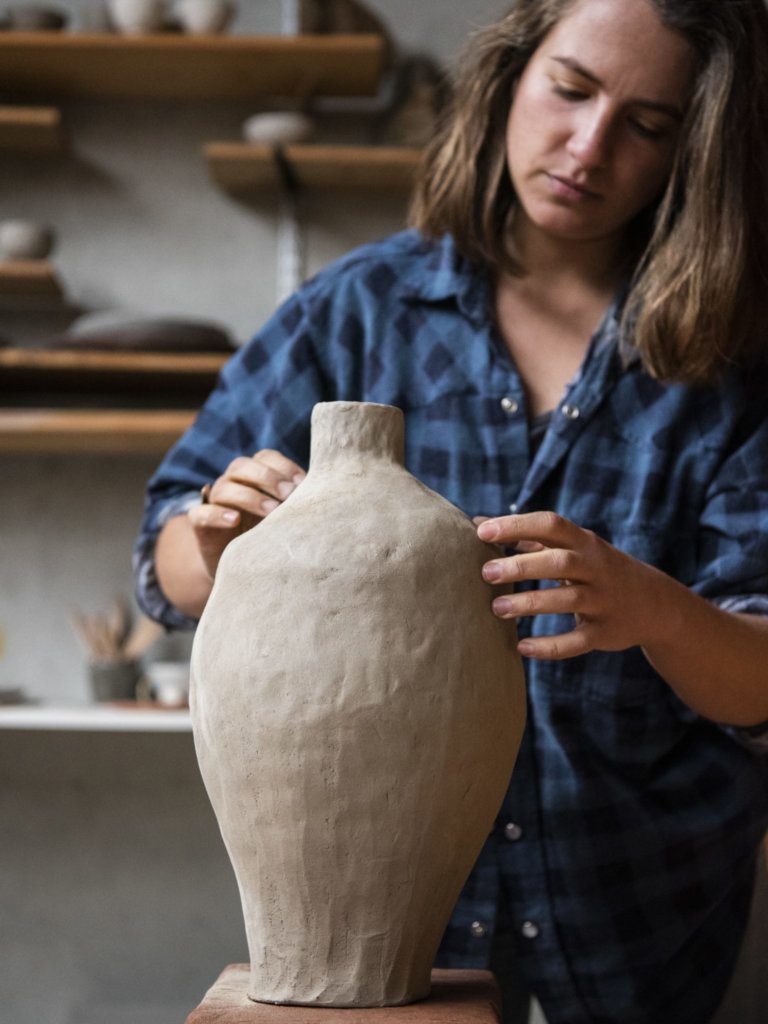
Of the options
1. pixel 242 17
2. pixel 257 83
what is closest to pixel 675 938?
pixel 257 83

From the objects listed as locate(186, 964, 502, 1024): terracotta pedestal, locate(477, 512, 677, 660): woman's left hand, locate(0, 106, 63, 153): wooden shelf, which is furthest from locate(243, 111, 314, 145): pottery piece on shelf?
locate(186, 964, 502, 1024): terracotta pedestal

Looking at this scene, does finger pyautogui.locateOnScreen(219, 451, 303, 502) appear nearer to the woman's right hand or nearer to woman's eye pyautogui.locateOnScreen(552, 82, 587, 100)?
the woman's right hand

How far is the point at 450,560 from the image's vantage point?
0.96 meters

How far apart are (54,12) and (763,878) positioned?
239cm

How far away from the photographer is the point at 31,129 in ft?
9.60

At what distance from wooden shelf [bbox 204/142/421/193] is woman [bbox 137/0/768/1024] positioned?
145 centimetres

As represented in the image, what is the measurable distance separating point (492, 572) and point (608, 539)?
41 centimetres

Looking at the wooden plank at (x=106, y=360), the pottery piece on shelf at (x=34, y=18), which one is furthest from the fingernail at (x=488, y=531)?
the pottery piece on shelf at (x=34, y=18)

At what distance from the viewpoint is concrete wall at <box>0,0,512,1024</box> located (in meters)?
2.98

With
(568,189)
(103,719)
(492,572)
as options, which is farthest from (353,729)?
(103,719)

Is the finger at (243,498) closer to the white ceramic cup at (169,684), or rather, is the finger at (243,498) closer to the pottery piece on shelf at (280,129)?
the white ceramic cup at (169,684)

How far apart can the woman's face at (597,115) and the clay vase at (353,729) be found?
47cm

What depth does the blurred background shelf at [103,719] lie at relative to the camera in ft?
8.46

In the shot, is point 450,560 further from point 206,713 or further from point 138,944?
point 138,944
